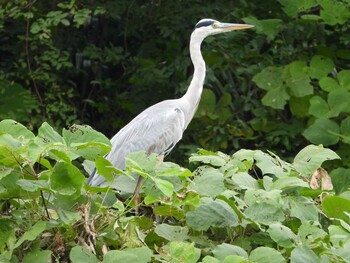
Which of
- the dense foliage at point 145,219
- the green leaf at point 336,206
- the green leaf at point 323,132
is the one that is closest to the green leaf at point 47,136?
the dense foliage at point 145,219

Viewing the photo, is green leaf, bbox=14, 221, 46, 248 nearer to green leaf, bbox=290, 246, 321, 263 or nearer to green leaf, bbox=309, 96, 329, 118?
green leaf, bbox=290, 246, 321, 263

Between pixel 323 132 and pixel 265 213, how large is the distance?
4381 millimetres

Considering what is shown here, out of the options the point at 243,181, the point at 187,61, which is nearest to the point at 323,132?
the point at 187,61

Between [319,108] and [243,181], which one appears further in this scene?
[319,108]

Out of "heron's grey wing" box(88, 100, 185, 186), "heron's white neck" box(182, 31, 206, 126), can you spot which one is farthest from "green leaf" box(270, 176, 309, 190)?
"heron's white neck" box(182, 31, 206, 126)

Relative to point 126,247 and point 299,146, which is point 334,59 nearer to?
point 299,146

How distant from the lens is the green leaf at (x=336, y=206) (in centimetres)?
287

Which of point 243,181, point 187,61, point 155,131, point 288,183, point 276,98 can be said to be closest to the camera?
point 288,183

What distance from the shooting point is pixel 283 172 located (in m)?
3.05

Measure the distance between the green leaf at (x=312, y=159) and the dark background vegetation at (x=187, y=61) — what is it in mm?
4096

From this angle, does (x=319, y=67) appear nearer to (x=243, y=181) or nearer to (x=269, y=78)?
(x=269, y=78)

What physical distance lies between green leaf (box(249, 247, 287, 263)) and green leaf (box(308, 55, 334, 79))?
4.90m

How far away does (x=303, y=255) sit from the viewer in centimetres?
251

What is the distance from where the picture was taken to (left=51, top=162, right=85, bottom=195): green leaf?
245 cm
